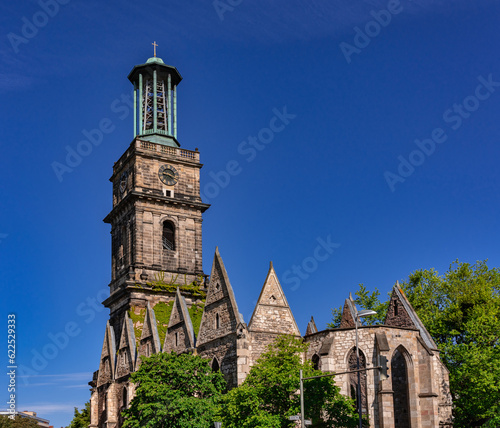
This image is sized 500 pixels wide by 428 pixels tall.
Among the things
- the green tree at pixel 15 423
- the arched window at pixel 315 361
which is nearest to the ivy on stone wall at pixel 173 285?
the arched window at pixel 315 361

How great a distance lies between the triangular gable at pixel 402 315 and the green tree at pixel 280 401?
1024cm

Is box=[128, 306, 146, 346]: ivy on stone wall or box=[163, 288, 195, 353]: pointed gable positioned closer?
box=[163, 288, 195, 353]: pointed gable

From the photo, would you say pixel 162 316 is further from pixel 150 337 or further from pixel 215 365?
pixel 215 365

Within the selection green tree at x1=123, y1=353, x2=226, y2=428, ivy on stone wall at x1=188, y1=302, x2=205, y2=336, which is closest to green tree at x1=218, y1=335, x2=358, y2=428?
green tree at x1=123, y1=353, x2=226, y2=428

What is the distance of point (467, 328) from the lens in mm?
50531

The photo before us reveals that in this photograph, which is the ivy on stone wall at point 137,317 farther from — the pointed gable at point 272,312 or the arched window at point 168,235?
the pointed gable at point 272,312

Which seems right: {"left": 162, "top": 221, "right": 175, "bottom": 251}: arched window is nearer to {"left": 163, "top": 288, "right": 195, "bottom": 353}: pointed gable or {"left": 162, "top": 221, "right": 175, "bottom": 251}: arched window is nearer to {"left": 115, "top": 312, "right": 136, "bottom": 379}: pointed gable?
{"left": 115, "top": 312, "right": 136, "bottom": 379}: pointed gable

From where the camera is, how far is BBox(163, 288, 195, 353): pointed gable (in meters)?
47.9

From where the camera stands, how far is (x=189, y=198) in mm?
69750

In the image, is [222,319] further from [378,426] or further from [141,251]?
[141,251]

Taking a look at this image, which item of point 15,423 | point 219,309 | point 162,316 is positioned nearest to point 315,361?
point 219,309

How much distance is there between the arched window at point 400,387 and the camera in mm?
42594

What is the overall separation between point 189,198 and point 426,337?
31332 mm

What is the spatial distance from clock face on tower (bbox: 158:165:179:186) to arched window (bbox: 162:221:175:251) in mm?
4006
